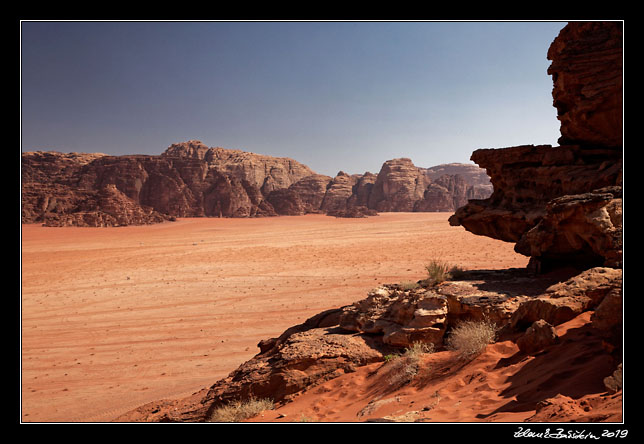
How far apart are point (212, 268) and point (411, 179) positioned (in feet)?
240

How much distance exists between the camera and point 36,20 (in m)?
3.34

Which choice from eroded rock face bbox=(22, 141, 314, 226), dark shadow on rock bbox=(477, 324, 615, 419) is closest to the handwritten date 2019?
dark shadow on rock bbox=(477, 324, 615, 419)

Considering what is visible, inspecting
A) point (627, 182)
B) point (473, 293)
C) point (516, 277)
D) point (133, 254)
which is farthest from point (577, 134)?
point (133, 254)

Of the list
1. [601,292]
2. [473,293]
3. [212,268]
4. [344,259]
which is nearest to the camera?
[601,292]

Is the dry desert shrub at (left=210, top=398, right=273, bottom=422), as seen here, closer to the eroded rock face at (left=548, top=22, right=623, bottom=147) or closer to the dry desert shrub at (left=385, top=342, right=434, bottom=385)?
the dry desert shrub at (left=385, top=342, right=434, bottom=385)

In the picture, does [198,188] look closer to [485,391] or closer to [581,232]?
[581,232]

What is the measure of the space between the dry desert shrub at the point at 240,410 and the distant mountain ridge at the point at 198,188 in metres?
46.5

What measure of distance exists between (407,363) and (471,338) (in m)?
0.81

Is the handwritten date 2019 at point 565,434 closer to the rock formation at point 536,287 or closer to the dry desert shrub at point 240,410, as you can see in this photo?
the rock formation at point 536,287

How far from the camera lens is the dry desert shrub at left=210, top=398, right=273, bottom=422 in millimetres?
4414

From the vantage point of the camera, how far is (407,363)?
462cm

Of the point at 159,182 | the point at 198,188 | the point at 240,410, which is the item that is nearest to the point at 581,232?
the point at 240,410

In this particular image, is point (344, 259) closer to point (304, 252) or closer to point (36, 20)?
point (304, 252)

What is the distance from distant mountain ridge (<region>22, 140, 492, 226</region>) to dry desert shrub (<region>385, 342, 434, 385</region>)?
1870 inches
